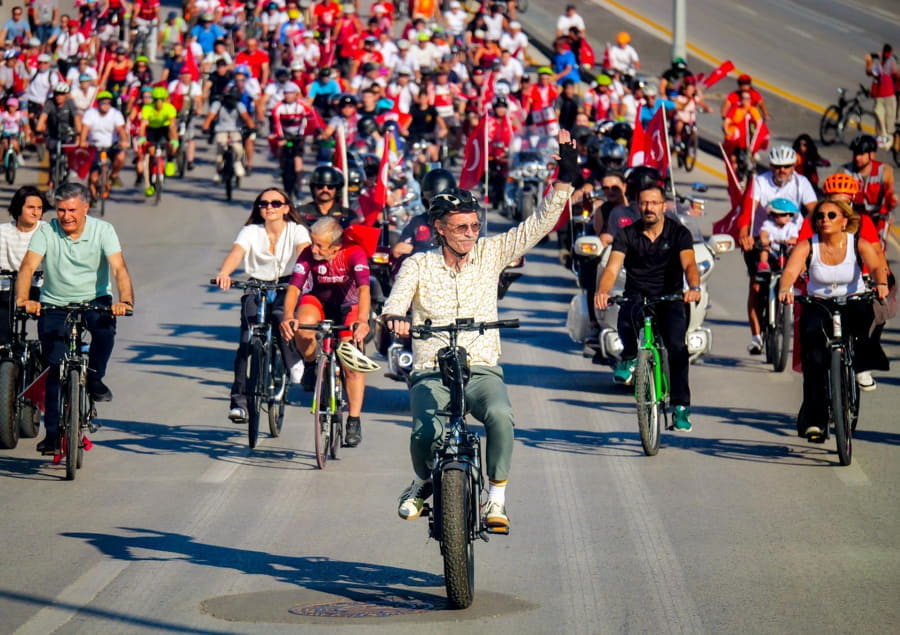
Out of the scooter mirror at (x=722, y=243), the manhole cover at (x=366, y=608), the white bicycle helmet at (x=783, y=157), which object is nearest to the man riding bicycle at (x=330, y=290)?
the scooter mirror at (x=722, y=243)

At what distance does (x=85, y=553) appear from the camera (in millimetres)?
8766

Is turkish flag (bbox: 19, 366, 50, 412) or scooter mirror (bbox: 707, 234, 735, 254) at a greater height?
scooter mirror (bbox: 707, 234, 735, 254)

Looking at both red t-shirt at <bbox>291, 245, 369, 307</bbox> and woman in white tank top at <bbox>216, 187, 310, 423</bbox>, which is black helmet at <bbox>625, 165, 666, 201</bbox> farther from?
woman in white tank top at <bbox>216, 187, 310, 423</bbox>

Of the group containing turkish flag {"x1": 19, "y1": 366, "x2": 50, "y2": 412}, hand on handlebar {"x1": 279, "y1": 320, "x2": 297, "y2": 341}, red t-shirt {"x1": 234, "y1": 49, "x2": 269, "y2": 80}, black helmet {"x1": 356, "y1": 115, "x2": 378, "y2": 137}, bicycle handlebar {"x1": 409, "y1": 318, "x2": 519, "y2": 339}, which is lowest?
turkish flag {"x1": 19, "y1": 366, "x2": 50, "y2": 412}

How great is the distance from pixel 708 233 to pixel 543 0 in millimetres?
31706

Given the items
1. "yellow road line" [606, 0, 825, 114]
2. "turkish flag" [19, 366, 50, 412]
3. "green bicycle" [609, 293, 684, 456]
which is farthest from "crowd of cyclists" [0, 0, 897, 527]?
"yellow road line" [606, 0, 825, 114]

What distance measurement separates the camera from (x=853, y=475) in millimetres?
10727

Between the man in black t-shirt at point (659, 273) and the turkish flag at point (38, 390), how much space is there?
3786 millimetres

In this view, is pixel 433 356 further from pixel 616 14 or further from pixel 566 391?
pixel 616 14

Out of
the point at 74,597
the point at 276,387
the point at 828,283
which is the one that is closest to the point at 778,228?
the point at 828,283

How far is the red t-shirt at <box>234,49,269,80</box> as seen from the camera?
36.1 m

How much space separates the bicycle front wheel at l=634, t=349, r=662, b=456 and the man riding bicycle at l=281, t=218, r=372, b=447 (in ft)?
6.11

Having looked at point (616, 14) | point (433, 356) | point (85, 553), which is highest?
point (616, 14)

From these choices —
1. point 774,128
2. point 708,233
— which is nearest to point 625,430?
point 708,233
